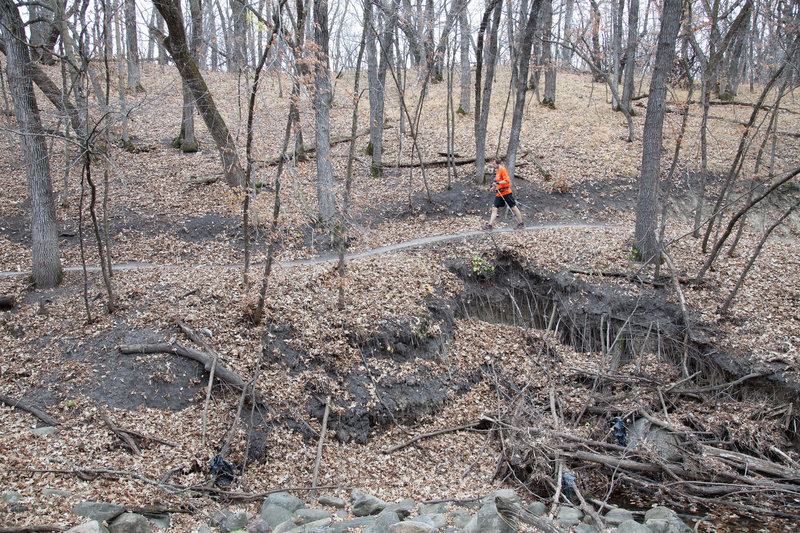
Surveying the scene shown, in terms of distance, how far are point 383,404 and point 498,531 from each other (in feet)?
12.7

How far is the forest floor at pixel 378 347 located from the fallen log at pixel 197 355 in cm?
11

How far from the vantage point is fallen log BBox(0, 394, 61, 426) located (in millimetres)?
7199

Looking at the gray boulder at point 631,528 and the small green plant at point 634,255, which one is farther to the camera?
the small green plant at point 634,255

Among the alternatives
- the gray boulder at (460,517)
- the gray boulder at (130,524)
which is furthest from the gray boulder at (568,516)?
the gray boulder at (130,524)

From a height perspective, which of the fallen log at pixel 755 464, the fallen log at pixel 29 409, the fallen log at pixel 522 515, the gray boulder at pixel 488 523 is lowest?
the fallen log at pixel 755 464

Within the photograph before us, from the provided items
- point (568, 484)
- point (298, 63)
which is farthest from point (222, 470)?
point (298, 63)

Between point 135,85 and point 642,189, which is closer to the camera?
point 642,189

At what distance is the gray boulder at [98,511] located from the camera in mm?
5363

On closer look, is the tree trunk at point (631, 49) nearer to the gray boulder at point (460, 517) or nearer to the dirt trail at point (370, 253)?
the dirt trail at point (370, 253)

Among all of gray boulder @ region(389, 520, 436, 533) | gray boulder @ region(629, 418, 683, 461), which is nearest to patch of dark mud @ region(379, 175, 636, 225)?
gray boulder @ region(629, 418, 683, 461)

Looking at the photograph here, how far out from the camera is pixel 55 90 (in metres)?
11.6

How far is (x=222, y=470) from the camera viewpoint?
24.2ft

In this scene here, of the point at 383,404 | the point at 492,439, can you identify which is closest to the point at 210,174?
the point at 383,404

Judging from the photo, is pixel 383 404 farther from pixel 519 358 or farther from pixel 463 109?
pixel 463 109
